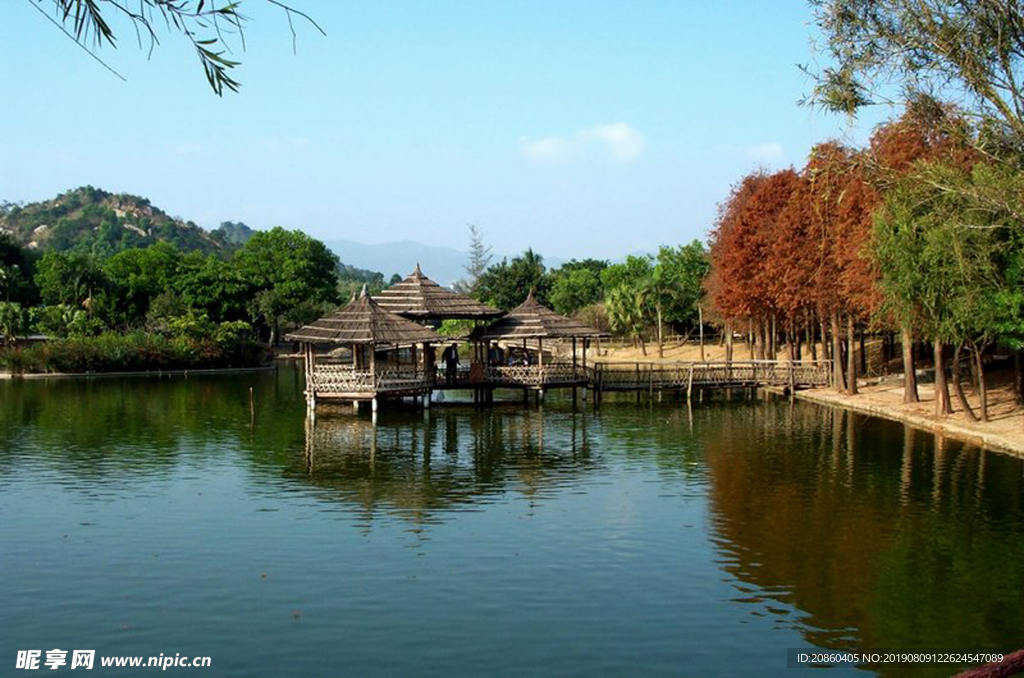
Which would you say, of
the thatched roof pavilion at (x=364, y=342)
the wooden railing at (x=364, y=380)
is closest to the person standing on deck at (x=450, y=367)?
the thatched roof pavilion at (x=364, y=342)

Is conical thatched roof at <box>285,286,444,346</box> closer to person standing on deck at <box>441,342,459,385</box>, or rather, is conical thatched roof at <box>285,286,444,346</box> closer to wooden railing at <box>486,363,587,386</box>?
person standing on deck at <box>441,342,459,385</box>

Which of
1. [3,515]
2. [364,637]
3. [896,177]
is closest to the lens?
[364,637]

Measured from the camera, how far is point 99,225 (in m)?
163

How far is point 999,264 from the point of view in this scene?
87.2 feet

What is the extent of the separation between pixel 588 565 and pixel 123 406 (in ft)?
93.8

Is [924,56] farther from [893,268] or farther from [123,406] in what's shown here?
Result: [123,406]

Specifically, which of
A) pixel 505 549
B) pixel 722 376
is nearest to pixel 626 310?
pixel 722 376

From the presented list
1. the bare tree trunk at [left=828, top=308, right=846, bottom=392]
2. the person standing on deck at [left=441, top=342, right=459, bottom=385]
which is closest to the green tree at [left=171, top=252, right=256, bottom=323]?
the person standing on deck at [left=441, top=342, right=459, bottom=385]

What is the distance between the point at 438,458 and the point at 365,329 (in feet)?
28.3

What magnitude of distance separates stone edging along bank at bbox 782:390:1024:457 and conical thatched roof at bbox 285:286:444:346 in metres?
15.3

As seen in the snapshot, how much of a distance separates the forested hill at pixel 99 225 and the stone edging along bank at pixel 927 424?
405 feet

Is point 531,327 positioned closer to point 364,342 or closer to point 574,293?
point 364,342

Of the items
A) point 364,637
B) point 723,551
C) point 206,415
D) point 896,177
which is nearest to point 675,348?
point 206,415

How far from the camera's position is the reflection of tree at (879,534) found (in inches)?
539
